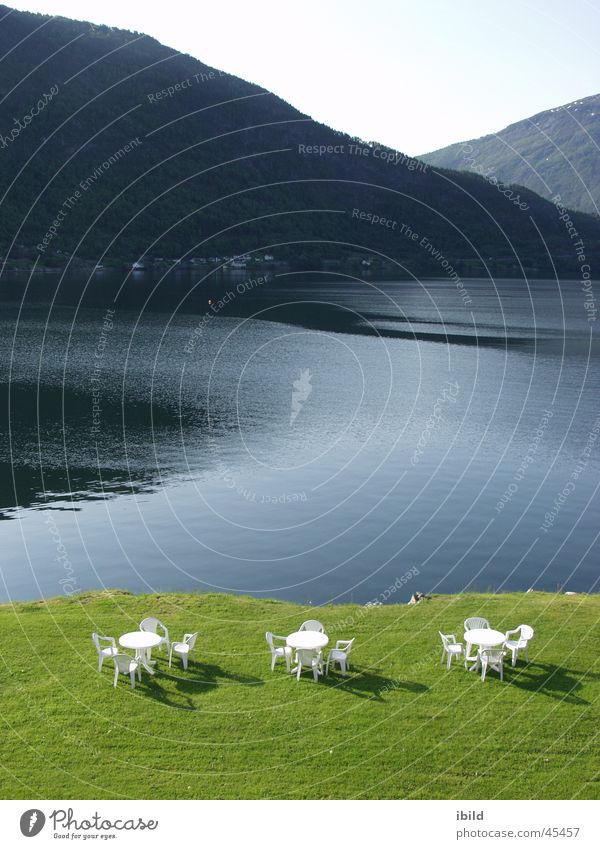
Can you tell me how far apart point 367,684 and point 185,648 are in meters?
4.92

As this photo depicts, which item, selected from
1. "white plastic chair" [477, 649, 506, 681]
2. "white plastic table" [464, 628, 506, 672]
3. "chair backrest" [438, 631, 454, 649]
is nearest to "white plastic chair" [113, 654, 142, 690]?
"chair backrest" [438, 631, 454, 649]

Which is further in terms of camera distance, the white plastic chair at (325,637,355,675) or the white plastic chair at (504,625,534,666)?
the white plastic chair at (504,625,534,666)

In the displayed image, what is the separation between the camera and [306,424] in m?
68.0

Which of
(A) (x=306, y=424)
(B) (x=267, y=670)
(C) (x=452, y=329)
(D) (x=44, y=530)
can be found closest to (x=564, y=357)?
(C) (x=452, y=329)

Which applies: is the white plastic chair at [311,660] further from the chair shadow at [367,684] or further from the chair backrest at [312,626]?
the chair backrest at [312,626]

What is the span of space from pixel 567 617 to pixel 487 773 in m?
9.90

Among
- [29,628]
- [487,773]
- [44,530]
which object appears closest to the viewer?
[487,773]

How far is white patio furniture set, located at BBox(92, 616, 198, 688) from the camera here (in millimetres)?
21578

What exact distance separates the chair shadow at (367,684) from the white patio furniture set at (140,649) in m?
3.83

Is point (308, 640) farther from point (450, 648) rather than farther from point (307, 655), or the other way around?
point (450, 648)

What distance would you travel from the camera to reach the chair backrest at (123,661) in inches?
842

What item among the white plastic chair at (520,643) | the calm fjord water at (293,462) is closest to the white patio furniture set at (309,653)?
the white plastic chair at (520,643)

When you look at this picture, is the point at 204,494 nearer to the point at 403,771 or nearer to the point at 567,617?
the point at 567,617

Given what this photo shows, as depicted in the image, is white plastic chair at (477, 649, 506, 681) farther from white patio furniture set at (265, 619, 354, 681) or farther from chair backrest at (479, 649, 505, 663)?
white patio furniture set at (265, 619, 354, 681)
